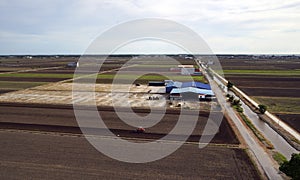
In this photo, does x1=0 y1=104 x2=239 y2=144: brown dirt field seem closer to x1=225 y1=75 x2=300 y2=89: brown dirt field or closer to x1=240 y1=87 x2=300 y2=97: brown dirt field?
x1=240 y1=87 x2=300 y2=97: brown dirt field

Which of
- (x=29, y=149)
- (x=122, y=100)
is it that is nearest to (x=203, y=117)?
(x=122, y=100)

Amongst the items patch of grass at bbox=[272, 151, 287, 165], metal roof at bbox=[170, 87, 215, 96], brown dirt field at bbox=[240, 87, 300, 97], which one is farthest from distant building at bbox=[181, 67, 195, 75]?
patch of grass at bbox=[272, 151, 287, 165]

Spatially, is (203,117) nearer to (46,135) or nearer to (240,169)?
(240,169)

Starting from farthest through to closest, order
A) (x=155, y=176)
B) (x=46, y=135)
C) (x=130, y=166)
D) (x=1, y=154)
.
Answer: (x=46, y=135) < (x=1, y=154) < (x=130, y=166) < (x=155, y=176)

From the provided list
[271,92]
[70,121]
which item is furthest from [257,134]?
[271,92]

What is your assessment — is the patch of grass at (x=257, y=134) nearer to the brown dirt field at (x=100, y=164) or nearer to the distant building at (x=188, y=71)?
the brown dirt field at (x=100, y=164)

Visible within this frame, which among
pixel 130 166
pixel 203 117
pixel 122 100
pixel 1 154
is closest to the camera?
pixel 130 166

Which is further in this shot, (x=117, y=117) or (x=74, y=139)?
(x=117, y=117)

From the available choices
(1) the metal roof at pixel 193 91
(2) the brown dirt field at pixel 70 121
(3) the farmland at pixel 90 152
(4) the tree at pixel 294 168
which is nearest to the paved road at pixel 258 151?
(3) the farmland at pixel 90 152
